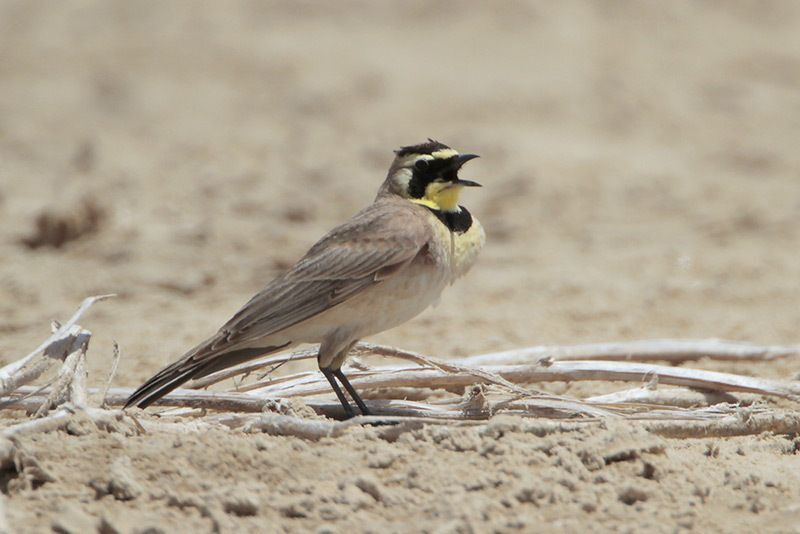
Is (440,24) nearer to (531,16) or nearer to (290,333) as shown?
(531,16)

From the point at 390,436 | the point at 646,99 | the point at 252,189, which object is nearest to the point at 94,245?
the point at 252,189

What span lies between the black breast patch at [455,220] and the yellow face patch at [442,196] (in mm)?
35

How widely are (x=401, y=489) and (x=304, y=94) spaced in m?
9.21

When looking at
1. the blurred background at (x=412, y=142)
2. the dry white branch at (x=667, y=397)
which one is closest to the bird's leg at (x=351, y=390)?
the dry white branch at (x=667, y=397)

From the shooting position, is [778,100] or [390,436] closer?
[390,436]

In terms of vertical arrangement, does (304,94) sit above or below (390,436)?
above

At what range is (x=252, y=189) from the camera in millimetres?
9750

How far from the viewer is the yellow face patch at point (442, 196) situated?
4.92m

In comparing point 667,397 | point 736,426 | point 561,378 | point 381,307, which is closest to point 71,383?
point 381,307

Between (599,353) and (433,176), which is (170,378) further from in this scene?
(599,353)

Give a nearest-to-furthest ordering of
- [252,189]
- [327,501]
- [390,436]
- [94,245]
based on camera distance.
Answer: [327,501]
[390,436]
[94,245]
[252,189]

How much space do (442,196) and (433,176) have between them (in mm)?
100

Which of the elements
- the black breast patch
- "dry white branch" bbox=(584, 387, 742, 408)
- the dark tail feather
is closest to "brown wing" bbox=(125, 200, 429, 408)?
the dark tail feather

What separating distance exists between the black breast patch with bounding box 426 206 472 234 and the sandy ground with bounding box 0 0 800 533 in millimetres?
921
